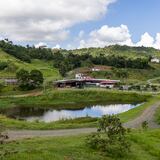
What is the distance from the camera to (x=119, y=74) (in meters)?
177

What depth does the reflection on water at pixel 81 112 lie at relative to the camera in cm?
8919

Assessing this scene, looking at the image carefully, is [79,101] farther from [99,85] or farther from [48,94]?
[99,85]

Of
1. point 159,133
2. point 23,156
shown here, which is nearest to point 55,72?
point 159,133

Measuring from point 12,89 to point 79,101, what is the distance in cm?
2934

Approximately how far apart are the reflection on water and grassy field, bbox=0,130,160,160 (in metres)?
54.3

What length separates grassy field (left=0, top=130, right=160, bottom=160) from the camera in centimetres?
2138

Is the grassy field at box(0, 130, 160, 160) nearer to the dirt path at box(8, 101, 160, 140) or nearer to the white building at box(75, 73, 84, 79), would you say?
the dirt path at box(8, 101, 160, 140)

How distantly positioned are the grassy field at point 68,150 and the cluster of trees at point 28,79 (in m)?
109

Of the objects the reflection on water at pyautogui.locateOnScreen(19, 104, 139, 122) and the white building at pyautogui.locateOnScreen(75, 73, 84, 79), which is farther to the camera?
the white building at pyautogui.locateOnScreen(75, 73, 84, 79)

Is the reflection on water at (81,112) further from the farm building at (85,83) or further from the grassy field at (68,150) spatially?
the grassy field at (68,150)

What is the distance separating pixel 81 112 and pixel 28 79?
46129mm

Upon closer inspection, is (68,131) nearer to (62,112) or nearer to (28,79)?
(62,112)

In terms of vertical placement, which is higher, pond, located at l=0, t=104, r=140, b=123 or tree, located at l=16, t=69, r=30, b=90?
tree, located at l=16, t=69, r=30, b=90

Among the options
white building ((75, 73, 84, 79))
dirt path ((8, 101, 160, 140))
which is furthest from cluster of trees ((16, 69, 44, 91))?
dirt path ((8, 101, 160, 140))
